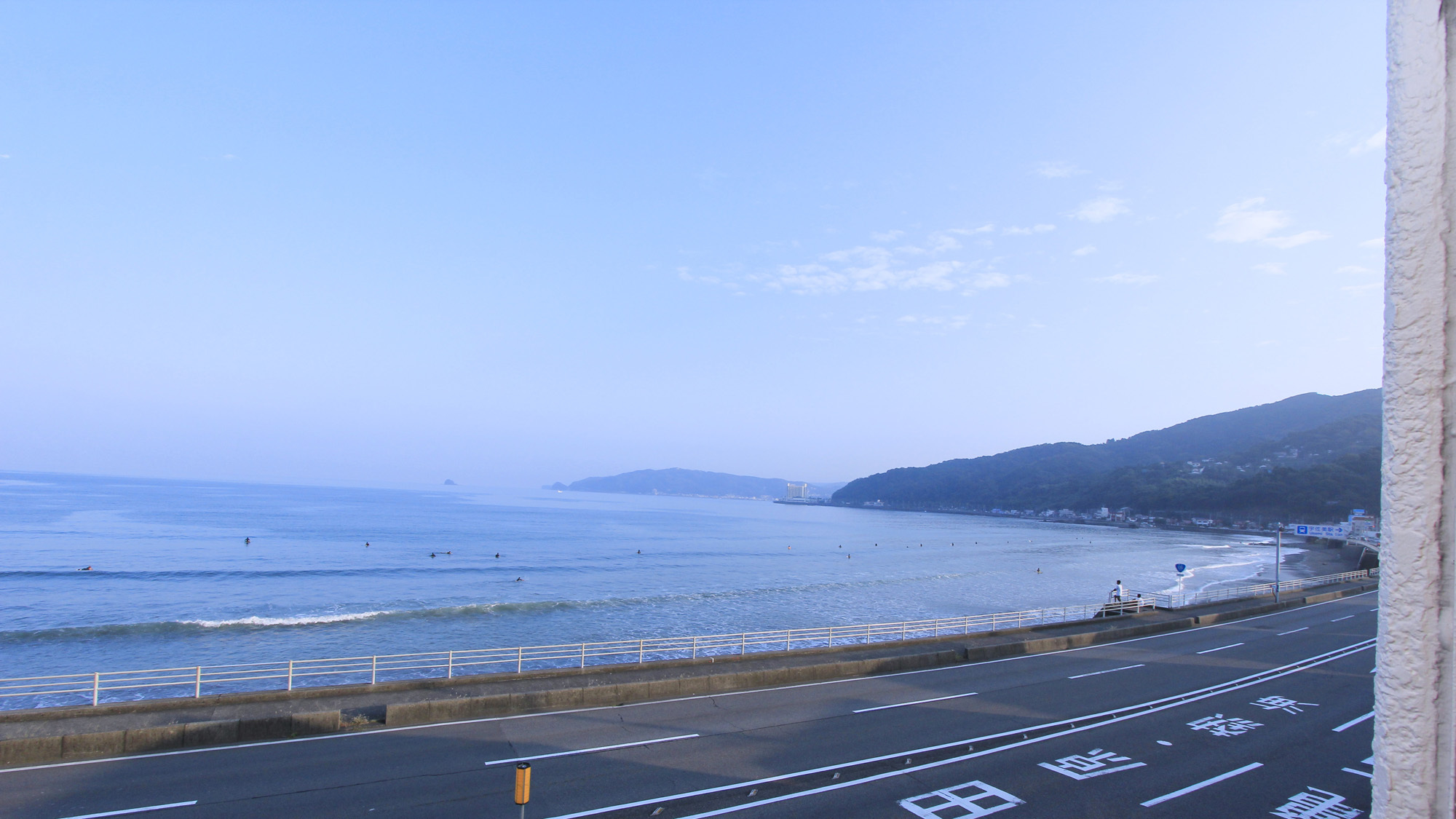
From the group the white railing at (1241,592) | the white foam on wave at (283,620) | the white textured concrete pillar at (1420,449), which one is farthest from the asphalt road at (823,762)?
the white foam on wave at (283,620)

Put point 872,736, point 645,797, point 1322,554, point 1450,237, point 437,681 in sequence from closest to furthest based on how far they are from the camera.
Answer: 1. point 1450,237
2. point 645,797
3. point 872,736
4. point 437,681
5. point 1322,554

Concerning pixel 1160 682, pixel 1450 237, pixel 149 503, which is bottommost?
pixel 149 503

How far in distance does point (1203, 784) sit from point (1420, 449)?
36.9 feet

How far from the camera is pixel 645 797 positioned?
9.21 m

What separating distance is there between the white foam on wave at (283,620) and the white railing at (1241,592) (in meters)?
36.2

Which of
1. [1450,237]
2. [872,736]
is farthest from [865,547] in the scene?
[1450,237]

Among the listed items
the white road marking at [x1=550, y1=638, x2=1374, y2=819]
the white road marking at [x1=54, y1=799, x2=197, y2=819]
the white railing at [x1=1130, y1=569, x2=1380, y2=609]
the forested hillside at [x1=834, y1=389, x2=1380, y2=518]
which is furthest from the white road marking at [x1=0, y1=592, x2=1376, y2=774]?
the forested hillside at [x1=834, y1=389, x2=1380, y2=518]

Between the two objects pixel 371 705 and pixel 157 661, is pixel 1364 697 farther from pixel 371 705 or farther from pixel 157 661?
pixel 157 661

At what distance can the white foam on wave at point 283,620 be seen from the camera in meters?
33.4

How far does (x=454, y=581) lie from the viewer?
4975 centimetres

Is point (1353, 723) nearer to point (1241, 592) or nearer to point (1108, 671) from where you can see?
point (1108, 671)

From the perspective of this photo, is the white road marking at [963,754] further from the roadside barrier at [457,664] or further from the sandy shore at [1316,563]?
the sandy shore at [1316,563]

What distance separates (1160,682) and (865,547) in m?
73.7

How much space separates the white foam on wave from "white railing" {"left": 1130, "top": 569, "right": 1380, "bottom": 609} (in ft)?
119
